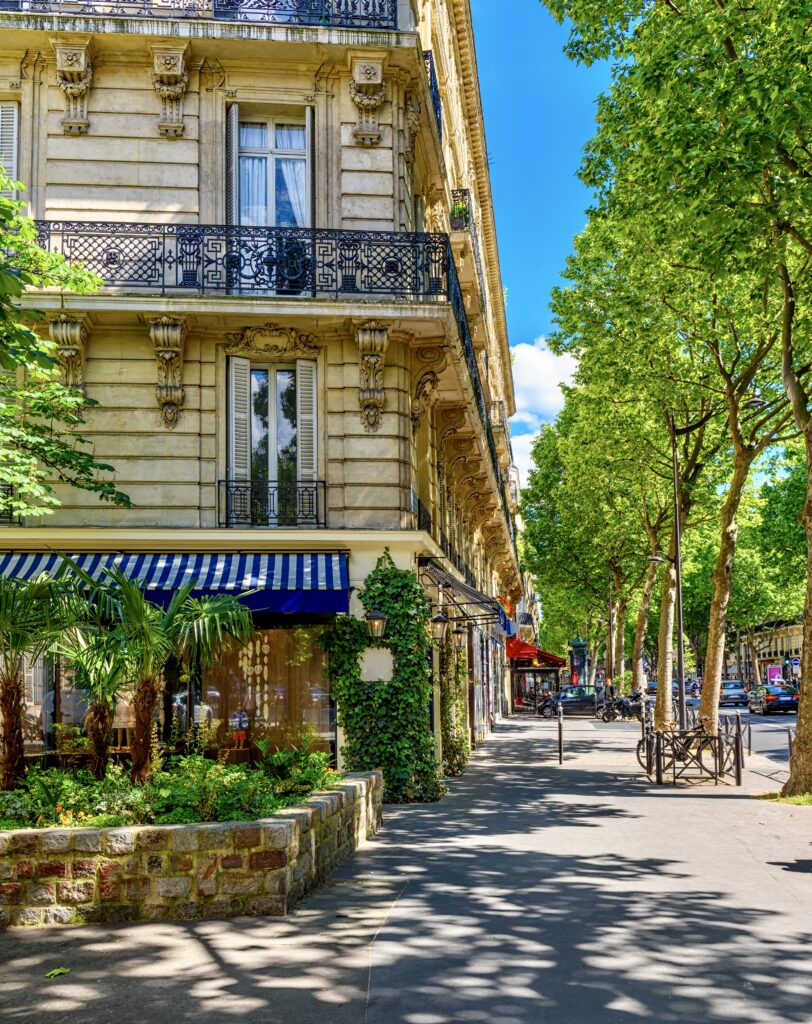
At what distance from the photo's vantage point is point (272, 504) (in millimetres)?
16828

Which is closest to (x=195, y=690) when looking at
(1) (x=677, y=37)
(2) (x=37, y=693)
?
(2) (x=37, y=693)

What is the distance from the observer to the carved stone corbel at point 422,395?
17.9 m

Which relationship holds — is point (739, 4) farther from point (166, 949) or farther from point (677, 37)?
point (166, 949)

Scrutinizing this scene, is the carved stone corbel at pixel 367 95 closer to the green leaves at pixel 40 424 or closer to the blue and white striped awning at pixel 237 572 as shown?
the green leaves at pixel 40 424

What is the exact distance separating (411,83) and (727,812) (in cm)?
→ 1235

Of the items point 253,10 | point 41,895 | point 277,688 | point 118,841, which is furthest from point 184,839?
point 253,10

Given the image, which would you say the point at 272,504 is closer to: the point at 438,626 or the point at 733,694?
the point at 438,626

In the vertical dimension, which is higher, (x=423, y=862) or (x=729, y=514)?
(x=729, y=514)

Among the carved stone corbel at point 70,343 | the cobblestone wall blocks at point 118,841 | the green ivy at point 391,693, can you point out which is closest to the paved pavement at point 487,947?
the cobblestone wall blocks at point 118,841

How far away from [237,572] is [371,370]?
3.79m

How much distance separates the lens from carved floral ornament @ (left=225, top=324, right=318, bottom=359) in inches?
666

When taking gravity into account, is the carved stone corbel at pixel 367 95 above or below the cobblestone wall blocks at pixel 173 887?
above

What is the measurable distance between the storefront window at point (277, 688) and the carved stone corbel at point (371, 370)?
342 centimetres

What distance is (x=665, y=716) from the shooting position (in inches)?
1139
